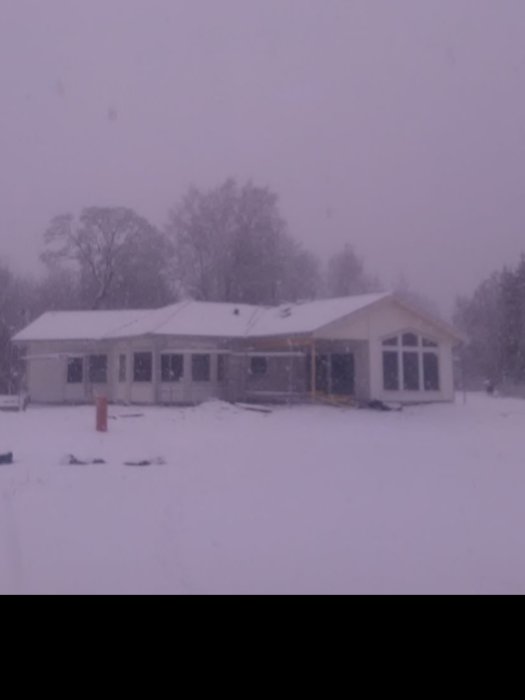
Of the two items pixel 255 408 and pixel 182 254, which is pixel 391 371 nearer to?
pixel 255 408

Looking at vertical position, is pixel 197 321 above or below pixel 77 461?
above

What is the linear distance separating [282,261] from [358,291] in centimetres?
1732

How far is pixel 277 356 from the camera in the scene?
116 ft

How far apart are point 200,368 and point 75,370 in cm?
683

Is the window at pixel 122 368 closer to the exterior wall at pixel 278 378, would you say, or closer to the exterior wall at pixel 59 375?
the exterior wall at pixel 59 375

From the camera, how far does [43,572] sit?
7008 mm

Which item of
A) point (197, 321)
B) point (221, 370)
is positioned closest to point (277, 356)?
point (221, 370)

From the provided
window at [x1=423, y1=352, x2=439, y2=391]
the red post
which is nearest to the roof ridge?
the red post

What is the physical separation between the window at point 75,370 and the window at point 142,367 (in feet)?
13.3

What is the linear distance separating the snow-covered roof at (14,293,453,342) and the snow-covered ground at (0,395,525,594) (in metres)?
11.8

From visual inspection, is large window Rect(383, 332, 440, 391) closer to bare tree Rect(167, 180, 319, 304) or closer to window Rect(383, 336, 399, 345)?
window Rect(383, 336, 399, 345)
